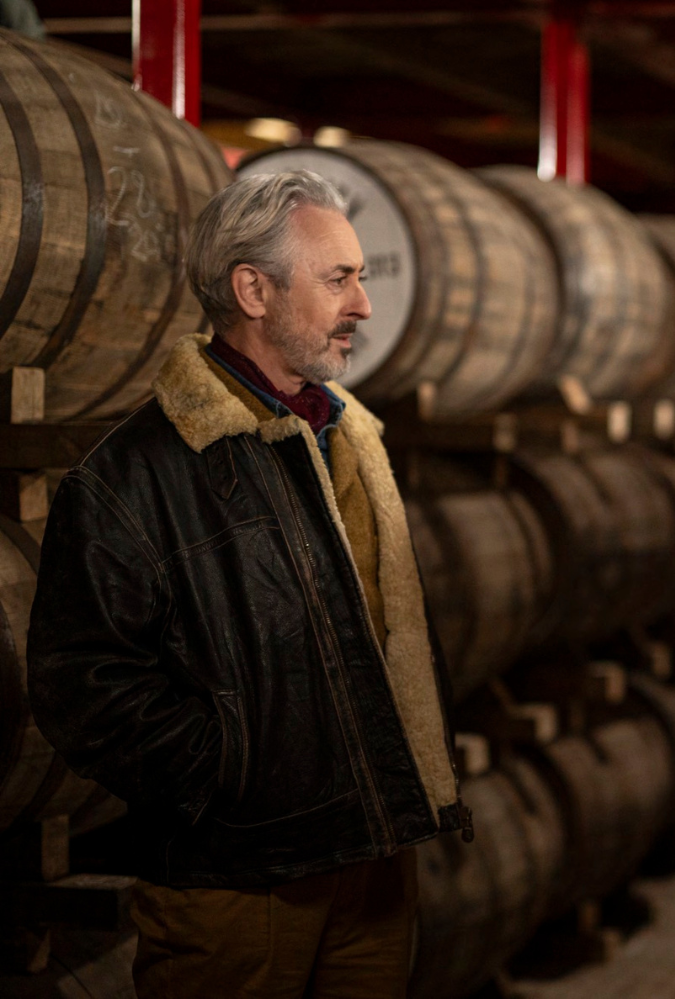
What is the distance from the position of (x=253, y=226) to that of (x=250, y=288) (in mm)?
103

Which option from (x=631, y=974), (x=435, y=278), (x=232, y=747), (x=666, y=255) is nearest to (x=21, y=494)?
(x=232, y=747)

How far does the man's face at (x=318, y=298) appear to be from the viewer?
2287mm

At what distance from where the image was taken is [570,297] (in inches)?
196

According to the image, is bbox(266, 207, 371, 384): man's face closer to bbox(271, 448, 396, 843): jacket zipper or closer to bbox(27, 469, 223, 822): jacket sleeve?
bbox(271, 448, 396, 843): jacket zipper

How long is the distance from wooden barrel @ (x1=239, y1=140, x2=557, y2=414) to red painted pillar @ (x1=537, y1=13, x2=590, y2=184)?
2135 mm

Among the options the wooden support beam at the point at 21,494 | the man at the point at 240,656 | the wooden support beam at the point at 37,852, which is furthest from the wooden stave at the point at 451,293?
the man at the point at 240,656

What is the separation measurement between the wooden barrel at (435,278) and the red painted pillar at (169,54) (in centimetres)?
32

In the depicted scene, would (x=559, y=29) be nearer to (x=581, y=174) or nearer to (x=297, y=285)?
(x=581, y=174)

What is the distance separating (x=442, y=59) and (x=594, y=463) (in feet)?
17.0

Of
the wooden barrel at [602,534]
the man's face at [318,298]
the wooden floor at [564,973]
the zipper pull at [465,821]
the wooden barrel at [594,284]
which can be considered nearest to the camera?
the man's face at [318,298]

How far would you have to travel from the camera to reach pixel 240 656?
2152mm

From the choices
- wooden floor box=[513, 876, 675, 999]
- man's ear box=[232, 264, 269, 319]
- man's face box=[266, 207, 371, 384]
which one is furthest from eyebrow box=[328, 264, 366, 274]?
wooden floor box=[513, 876, 675, 999]

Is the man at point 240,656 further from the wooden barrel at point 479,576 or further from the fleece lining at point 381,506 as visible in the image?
the wooden barrel at point 479,576

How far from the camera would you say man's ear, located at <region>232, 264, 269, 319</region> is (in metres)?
2.29
